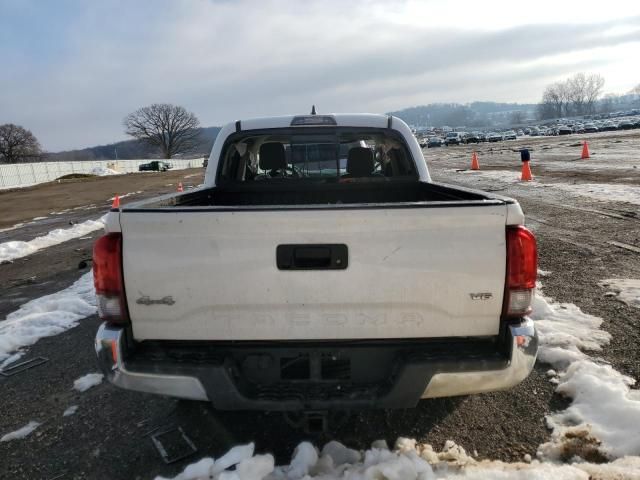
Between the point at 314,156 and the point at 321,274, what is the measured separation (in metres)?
2.80

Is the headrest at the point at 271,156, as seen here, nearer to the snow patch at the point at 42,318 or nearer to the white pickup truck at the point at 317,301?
the white pickup truck at the point at 317,301

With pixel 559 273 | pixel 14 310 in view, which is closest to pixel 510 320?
pixel 559 273

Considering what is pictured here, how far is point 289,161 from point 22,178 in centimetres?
4641

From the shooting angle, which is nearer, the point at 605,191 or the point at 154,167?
the point at 605,191

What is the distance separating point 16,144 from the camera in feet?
266

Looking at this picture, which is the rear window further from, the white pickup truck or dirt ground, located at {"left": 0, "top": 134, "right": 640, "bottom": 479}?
the white pickup truck

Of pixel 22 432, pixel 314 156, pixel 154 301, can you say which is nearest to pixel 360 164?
pixel 314 156

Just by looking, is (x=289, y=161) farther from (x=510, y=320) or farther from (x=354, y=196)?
(x=510, y=320)

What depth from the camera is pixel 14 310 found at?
18.1 ft

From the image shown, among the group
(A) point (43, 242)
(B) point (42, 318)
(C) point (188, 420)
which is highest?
(A) point (43, 242)

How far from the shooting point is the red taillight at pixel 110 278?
2295 mm

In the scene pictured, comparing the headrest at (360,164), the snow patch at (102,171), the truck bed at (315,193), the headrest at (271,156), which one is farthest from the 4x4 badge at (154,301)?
the snow patch at (102,171)

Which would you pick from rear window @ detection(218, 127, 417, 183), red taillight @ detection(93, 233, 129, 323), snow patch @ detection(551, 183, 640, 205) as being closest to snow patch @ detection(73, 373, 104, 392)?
red taillight @ detection(93, 233, 129, 323)

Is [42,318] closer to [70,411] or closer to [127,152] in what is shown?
[70,411]
